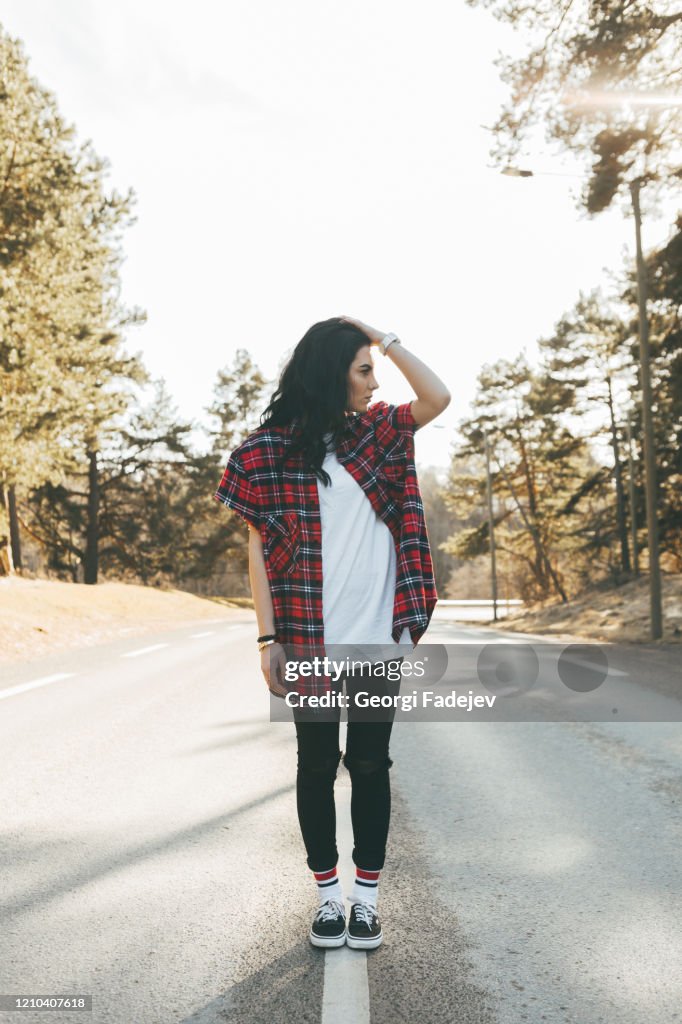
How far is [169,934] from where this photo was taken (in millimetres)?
2885

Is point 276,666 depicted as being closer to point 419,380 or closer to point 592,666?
point 419,380

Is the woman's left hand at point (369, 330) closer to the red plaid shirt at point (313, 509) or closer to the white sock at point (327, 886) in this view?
the red plaid shirt at point (313, 509)

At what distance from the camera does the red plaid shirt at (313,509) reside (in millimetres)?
2832

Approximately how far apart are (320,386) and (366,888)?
5.37 ft

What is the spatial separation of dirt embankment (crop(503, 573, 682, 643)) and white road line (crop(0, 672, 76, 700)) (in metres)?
9.94

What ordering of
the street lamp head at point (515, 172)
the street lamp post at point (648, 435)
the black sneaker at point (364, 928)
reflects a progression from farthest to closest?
the street lamp post at point (648, 435), the street lamp head at point (515, 172), the black sneaker at point (364, 928)

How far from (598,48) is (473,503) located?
118 feet

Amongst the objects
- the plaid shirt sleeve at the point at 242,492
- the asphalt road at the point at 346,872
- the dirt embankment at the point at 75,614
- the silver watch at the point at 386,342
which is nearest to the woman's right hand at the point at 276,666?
the plaid shirt sleeve at the point at 242,492

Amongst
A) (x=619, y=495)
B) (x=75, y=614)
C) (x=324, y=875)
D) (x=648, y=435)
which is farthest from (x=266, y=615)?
(x=619, y=495)

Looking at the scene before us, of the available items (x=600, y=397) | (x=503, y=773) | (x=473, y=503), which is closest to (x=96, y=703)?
(x=503, y=773)

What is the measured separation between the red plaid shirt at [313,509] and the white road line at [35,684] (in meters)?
6.15

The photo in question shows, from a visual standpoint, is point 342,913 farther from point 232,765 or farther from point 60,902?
point 232,765

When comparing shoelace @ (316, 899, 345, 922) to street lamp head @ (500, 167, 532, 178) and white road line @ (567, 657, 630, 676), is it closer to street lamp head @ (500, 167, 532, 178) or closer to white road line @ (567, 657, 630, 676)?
white road line @ (567, 657, 630, 676)

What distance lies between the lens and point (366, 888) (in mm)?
2912
